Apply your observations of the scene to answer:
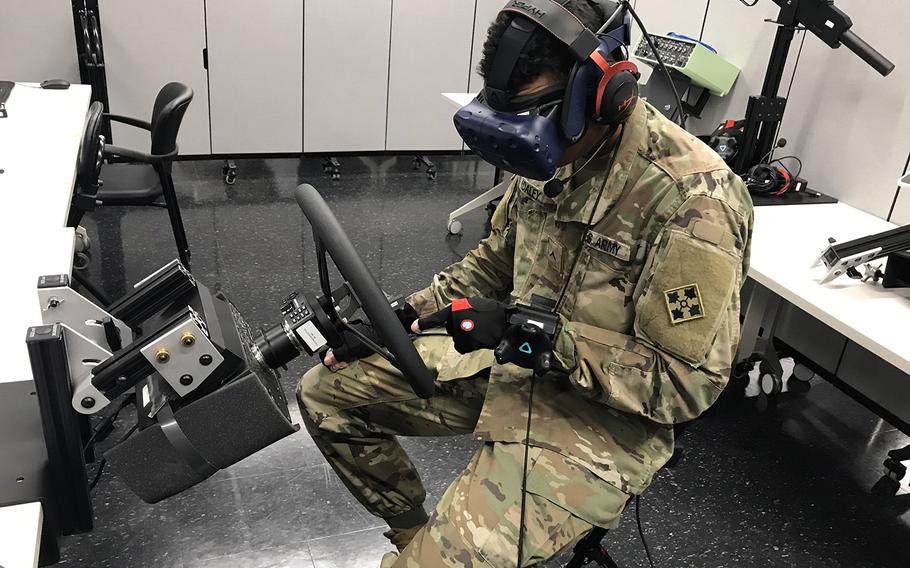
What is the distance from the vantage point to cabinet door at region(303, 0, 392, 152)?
452 centimetres

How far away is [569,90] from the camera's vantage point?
3.93 ft

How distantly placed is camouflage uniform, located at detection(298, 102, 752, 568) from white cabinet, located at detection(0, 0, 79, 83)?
3522 millimetres

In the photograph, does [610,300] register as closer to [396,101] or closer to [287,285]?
[287,285]

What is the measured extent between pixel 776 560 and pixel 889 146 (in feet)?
4.51

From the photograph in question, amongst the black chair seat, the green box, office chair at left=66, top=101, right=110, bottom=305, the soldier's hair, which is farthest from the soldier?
the green box

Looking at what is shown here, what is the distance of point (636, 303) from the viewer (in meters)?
1.35

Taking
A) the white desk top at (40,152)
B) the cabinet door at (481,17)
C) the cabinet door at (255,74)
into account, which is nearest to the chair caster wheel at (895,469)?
the white desk top at (40,152)

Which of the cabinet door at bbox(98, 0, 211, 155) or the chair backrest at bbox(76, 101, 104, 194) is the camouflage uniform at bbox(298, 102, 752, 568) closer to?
the chair backrest at bbox(76, 101, 104, 194)

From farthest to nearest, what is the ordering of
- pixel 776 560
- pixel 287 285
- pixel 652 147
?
pixel 287 285, pixel 776 560, pixel 652 147

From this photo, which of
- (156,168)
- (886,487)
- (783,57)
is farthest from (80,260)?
(886,487)

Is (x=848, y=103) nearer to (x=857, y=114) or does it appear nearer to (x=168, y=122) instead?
(x=857, y=114)

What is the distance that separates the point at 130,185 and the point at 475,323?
2.12 meters

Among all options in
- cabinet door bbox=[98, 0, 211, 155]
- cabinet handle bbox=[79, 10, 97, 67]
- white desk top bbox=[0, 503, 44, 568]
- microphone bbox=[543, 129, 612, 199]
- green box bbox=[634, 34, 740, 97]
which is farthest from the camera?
cabinet door bbox=[98, 0, 211, 155]

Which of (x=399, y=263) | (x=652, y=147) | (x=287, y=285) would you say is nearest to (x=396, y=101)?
(x=399, y=263)
